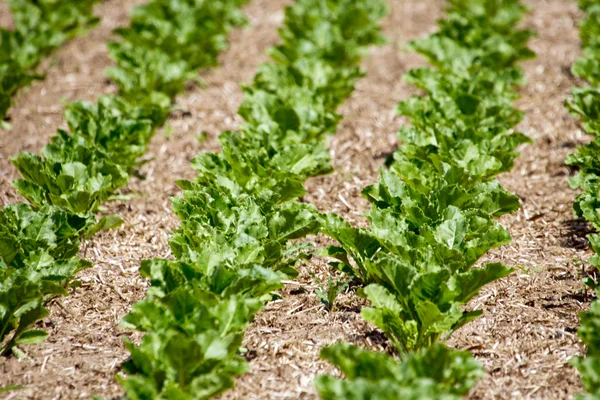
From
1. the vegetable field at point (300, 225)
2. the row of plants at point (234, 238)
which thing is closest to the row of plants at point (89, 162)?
the vegetable field at point (300, 225)

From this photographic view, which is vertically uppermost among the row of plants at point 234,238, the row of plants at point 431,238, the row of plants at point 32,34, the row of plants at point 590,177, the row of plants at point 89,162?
the row of plants at point 32,34

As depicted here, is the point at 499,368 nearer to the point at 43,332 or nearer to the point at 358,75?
the point at 43,332

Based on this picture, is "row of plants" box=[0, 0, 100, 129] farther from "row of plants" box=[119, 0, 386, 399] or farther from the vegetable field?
"row of plants" box=[119, 0, 386, 399]

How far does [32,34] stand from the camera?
7.89m

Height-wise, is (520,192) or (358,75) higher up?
(358,75)

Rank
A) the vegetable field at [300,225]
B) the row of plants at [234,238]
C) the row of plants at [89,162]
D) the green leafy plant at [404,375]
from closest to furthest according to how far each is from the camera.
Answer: the green leafy plant at [404,375] < the row of plants at [234,238] < the vegetable field at [300,225] < the row of plants at [89,162]

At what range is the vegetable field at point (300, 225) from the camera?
359 cm

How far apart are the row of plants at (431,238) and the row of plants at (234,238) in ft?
1.41

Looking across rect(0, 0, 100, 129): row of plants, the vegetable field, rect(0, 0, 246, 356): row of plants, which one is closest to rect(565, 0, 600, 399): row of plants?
the vegetable field

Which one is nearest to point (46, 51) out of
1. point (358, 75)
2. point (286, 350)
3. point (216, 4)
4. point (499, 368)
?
point (216, 4)

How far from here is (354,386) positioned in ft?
9.82

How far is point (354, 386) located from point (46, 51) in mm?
6356

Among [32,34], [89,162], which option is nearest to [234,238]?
[89,162]

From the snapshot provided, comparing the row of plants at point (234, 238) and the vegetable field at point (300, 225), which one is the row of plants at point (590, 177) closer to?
the vegetable field at point (300, 225)
